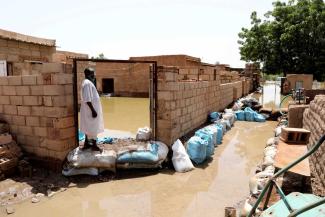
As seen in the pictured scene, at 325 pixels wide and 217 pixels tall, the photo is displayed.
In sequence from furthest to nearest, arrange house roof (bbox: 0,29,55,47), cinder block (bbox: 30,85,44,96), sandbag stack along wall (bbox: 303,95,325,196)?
house roof (bbox: 0,29,55,47), cinder block (bbox: 30,85,44,96), sandbag stack along wall (bbox: 303,95,325,196)

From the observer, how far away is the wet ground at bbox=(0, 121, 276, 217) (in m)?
4.20

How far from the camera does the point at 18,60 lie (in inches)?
456

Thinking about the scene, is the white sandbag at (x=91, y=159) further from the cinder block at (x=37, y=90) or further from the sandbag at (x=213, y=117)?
the sandbag at (x=213, y=117)

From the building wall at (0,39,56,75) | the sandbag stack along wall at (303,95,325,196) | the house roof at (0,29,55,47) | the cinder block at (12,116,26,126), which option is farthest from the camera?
the building wall at (0,39,56,75)

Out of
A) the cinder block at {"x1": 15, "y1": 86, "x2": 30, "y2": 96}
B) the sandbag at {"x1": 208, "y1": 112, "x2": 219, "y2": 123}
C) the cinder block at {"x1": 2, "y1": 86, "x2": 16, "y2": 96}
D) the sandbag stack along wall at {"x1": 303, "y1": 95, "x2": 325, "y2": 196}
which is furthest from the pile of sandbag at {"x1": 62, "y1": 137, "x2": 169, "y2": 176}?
the sandbag at {"x1": 208, "y1": 112, "x2": 219, "y2": 123}

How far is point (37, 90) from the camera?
5516 millimetres

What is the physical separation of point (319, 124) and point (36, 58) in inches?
462

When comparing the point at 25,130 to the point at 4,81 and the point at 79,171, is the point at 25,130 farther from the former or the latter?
the point at 79,171

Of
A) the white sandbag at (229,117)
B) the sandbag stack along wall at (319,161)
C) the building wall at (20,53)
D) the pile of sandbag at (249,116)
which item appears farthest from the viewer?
the pile of sandbag at (249,116)

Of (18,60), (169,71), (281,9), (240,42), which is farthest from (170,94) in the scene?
(240,42)

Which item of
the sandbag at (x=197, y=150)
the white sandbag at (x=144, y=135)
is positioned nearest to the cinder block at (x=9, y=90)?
the white sandbag at (x=144, y=135)

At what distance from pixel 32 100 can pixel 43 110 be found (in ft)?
1.20

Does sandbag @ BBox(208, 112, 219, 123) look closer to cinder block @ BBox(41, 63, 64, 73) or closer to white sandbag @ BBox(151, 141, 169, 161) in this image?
white sandbag @ BBox(151, 141, 169, 161)

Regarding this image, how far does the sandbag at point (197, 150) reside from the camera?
241 inches
